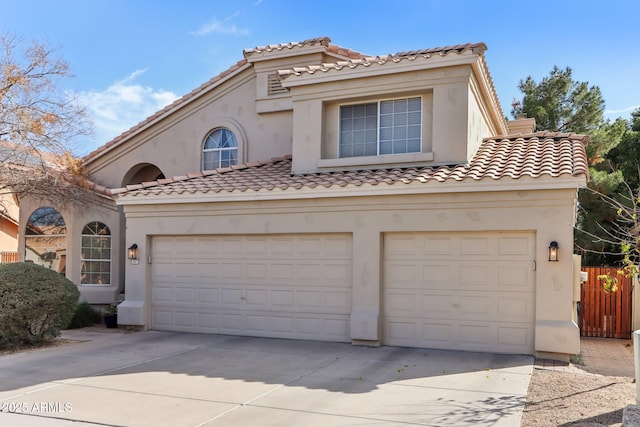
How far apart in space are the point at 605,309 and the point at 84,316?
13.7 metres

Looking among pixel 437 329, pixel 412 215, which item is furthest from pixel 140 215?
pixel 437 329

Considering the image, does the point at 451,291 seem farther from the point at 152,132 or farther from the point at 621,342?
the point at 152,132

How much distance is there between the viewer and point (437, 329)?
1053 cm

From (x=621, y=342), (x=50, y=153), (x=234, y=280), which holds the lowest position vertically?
(x=621, y=342)

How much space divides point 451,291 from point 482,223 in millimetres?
1462

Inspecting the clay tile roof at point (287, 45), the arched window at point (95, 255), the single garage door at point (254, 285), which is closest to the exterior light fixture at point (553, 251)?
the single garage door at point (254, 285)

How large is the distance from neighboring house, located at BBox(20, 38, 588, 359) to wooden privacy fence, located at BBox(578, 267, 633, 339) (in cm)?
409

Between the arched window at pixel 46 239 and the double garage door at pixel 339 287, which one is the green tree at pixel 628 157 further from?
the arched window at pixel 46 239

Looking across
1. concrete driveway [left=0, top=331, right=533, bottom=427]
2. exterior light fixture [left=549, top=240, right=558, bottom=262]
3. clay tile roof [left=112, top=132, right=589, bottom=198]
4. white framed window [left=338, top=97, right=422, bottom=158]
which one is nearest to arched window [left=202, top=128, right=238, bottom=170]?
clay tile roof [left=112, top=132, right=589, bottom=198]

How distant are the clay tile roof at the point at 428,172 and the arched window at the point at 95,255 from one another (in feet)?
11.7

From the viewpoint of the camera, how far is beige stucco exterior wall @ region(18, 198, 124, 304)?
15953 mm

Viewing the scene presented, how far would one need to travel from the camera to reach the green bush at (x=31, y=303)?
1026 cm

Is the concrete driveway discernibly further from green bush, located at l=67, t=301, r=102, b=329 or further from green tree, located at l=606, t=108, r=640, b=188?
green tree, located at l=606, t=108, r=640, b=188

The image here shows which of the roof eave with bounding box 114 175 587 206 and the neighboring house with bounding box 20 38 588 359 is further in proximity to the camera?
the neighboring house with bounding box 20 38 588 359
